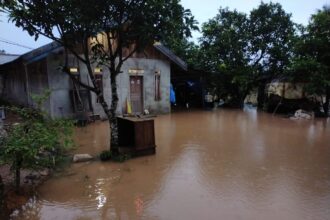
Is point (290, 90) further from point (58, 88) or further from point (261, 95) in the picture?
point (58, 88)

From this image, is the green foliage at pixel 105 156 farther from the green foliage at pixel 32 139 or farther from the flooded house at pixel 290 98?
the flooded house at pixel 290 98

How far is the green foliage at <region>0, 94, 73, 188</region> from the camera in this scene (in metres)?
4.20

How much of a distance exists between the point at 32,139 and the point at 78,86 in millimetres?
7628

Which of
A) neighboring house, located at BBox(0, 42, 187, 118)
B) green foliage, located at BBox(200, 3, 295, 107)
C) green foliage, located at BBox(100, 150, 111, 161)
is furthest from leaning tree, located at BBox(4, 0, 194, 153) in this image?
green foliage, located at BBox(200, 3, 295, 107)

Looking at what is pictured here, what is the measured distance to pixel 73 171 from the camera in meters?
5.95

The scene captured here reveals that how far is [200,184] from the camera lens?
208 inches

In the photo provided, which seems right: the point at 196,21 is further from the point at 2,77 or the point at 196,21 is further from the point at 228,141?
the point at 2,77

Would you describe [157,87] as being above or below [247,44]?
below

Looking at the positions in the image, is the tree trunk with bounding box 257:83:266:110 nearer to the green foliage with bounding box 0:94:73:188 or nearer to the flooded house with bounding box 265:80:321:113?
the flooded house with bounding box 265:80:321:113

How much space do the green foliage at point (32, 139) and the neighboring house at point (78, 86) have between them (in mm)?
4314

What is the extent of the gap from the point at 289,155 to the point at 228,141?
202cm

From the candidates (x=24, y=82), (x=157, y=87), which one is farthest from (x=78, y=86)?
(x=157, y=87)

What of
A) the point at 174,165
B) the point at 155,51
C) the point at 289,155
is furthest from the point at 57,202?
the point at 155,51

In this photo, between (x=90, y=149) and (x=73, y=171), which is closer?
(x=73, y=171)
